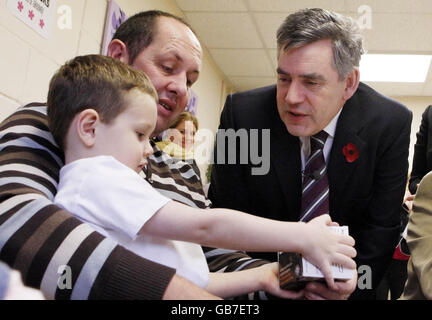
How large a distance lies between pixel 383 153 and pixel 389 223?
25 centimetres

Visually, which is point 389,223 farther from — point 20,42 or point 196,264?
point 20,42

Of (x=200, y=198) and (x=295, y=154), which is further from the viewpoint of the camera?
(x=295, y=154)

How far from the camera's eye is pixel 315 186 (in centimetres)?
154

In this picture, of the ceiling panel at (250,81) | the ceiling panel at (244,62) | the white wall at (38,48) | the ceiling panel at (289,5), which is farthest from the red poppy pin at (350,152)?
the ceiling panel at (250,81)

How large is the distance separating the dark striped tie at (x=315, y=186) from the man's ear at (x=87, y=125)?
3.07 feet

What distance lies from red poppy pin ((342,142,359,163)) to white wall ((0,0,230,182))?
1.37 m

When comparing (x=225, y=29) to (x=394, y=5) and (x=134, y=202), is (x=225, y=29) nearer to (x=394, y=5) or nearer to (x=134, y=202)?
(x=394, y=5)

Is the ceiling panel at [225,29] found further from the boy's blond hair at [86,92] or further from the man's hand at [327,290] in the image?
the man's hand at [327,290]

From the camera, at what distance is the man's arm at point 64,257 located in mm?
561

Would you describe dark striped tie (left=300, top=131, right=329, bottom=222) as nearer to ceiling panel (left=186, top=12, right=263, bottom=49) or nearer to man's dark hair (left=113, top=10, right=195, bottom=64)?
man's dark hair (left=113, top=10, right=195, bottom=64)

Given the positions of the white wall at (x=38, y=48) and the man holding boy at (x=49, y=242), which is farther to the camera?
the white wall at (x=38, y=48)

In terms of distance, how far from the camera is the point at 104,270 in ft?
1.85
